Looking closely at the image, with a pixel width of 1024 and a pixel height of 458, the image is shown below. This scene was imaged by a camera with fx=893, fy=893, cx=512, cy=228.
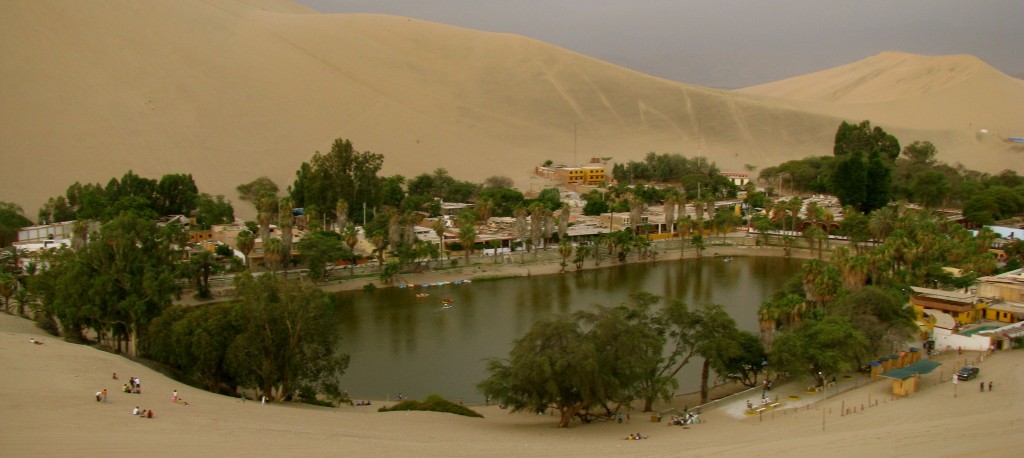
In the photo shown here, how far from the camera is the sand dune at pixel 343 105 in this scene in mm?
68875

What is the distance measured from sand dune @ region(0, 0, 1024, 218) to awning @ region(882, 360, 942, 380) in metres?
51.1

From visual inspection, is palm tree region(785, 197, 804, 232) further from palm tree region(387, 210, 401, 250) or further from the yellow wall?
palm tree region(387, 210, 401, 250)

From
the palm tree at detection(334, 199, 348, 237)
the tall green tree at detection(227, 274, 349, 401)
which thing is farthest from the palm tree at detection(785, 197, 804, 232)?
the tall green tree at detection(227, 274, 349, 401)

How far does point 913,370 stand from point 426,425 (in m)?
12.8

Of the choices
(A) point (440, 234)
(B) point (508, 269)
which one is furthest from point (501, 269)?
(A) point (440, 234)

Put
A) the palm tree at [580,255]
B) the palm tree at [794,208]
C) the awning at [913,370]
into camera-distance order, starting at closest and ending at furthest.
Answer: the awning at [913,370], the palm tree at [580,255], the palm tree at [794,208]

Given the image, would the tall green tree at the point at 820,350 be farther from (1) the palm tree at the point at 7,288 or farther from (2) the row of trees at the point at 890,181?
(2) the row of trees at the point at 890,181

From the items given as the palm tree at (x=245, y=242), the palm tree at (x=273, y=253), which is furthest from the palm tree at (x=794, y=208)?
the palm tree at (x=245, y=242)

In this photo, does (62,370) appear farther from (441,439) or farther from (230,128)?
(230,128)

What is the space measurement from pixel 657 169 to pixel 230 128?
121 feet

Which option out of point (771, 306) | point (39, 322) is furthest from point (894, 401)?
point (39, 322)

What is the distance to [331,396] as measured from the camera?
2302cm

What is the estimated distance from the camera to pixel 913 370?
2325cm

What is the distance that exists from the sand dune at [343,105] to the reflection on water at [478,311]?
31.8 metres
